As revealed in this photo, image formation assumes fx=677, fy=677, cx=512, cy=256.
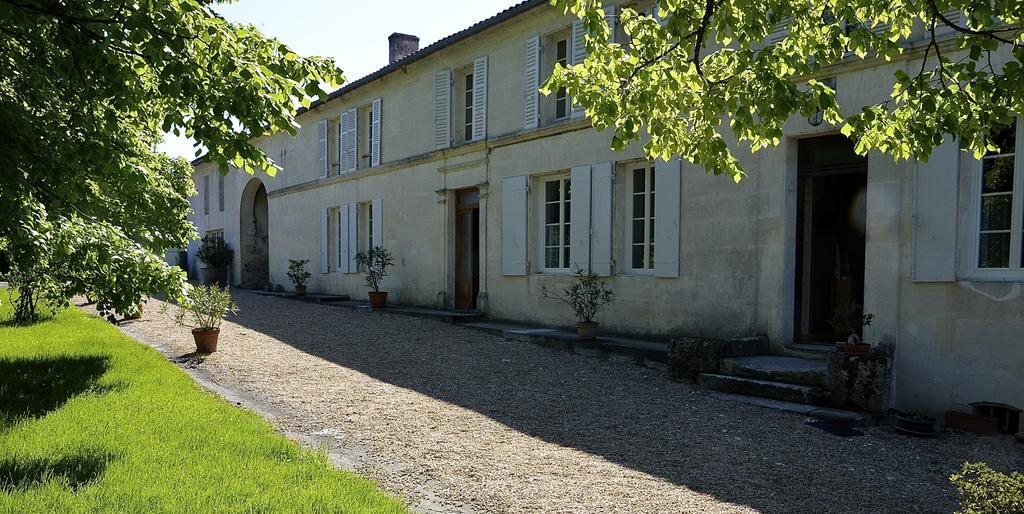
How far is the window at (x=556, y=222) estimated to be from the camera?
34.3 feet

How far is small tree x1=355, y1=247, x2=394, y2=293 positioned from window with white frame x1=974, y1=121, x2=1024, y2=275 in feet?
35.1

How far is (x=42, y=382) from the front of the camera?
5.73 m

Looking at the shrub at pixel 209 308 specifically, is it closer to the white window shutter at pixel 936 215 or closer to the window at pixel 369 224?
the window at pixel 369 224

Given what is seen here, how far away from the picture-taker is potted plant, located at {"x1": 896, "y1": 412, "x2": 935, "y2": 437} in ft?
17.9

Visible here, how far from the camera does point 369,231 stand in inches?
626

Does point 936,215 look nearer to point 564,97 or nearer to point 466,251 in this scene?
point 564,97

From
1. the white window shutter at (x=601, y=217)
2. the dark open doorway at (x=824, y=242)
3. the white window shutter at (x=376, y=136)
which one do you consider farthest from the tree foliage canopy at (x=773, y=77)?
the white window shutter at (x=376, y=136)

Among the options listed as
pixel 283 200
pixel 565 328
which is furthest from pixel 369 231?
pixel 565 328

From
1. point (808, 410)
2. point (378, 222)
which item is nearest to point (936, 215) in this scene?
point (808, 410)

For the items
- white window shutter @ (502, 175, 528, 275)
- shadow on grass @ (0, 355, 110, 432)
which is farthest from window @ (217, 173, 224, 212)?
shadow on grass @ (0, 355, 110, 432)

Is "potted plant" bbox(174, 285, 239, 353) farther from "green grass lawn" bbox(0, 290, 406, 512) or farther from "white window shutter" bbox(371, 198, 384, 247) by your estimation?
"white window shutter" bbox(371, 198, 384, 247)

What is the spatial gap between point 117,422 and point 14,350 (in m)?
3.92

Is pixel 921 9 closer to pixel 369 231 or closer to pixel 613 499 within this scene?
pixel 613 499

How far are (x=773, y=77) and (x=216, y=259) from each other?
2232 centimetres
